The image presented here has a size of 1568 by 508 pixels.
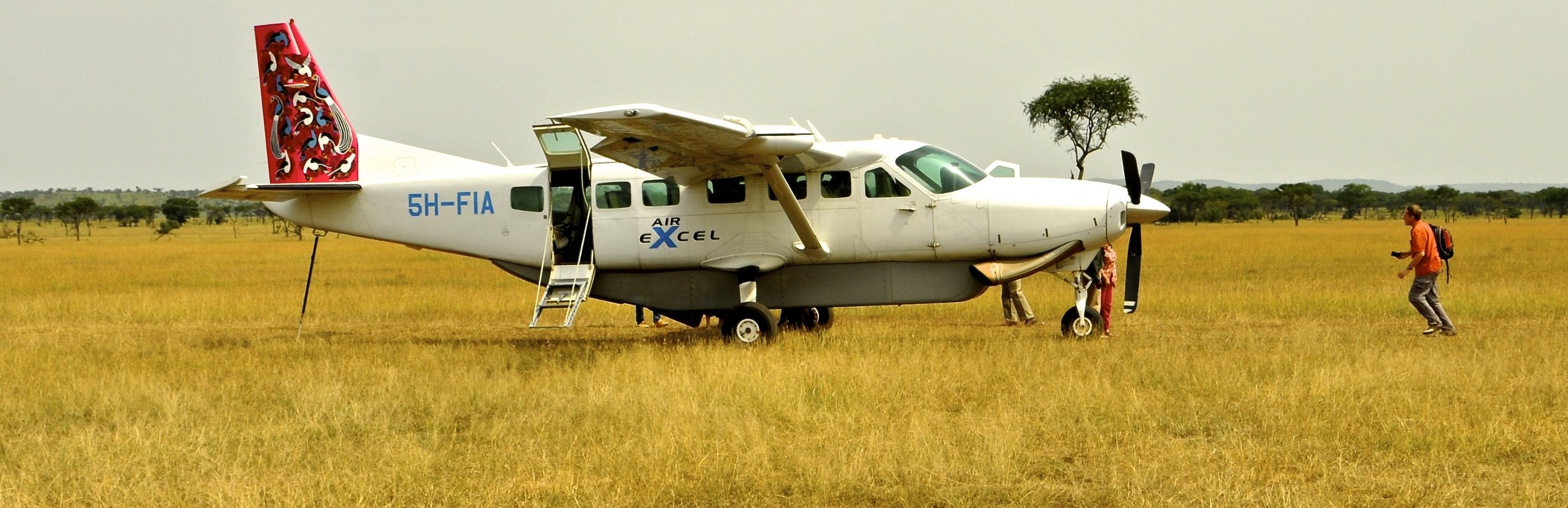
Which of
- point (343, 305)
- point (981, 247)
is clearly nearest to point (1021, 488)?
point (981, 247)

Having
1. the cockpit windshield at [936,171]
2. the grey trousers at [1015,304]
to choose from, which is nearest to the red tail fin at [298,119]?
the cockpit windshield at [936,171]

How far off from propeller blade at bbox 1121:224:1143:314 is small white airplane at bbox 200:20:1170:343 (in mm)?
31

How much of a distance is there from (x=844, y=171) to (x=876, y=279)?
49.7 inches

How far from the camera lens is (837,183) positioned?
13609 mm

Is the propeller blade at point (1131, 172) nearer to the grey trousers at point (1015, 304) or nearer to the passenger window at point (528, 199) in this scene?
the grey trousers at point (1015, 304)

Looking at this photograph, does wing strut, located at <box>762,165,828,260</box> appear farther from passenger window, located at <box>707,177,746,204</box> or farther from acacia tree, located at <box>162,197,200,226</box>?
acacia tree, located at <box>162,197,200,226</box>

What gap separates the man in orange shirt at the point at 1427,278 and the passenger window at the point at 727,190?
6946 mm

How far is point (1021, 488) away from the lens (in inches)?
264

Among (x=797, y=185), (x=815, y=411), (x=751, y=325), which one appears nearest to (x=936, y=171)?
(x=797, y=185)

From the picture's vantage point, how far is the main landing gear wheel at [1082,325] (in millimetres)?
13531

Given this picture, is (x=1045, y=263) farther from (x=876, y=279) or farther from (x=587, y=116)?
(x=587, y=116)

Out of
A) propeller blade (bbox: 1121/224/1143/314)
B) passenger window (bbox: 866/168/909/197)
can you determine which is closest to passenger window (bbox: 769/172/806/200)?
passenger window (bbox: 866/168/909/197)

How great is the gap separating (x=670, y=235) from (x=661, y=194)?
0.47 meters

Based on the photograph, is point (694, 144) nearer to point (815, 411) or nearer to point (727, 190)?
point (727, 190)
